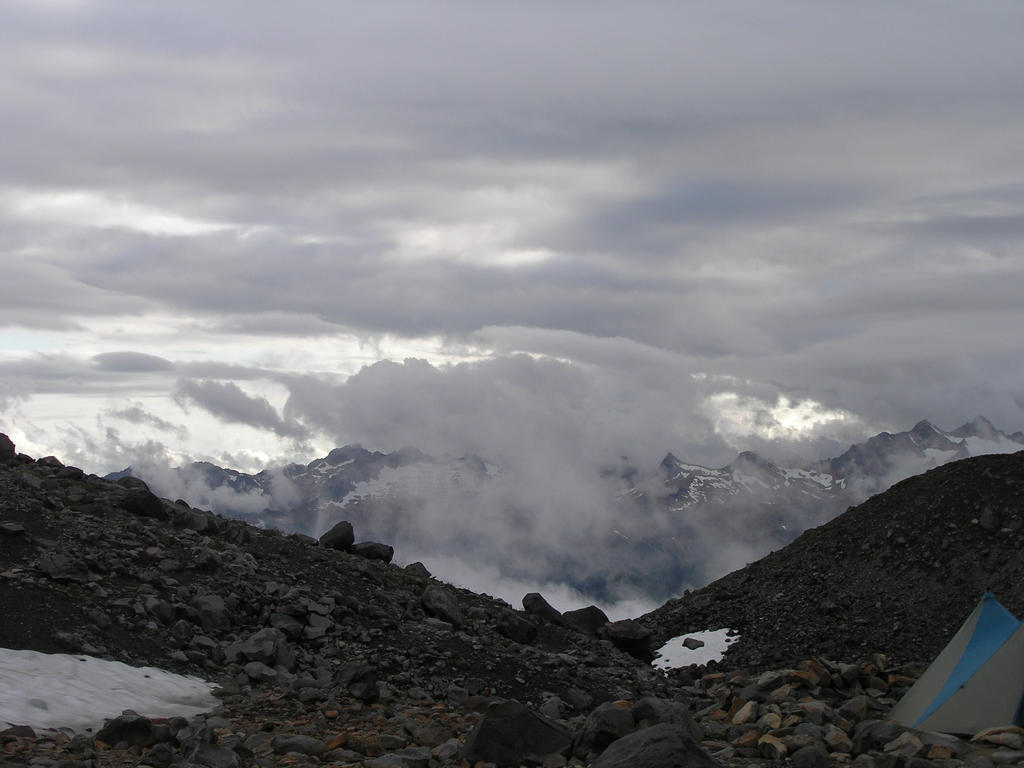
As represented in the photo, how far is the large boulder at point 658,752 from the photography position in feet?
45.3

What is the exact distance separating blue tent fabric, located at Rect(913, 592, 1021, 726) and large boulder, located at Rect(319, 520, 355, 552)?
21738 millimetres

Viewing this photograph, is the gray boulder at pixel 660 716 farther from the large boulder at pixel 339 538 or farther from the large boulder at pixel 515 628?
the large boulder at pixel 339 538

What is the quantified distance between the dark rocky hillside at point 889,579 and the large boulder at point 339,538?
13.0 metres

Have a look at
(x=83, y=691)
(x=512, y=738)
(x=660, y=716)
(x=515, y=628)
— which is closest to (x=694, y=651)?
(x=515, y=628)

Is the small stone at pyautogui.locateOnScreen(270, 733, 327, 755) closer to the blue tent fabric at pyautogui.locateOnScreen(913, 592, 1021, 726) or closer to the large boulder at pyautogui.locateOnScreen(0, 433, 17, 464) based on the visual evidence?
the blue tent fabric at pyautogui.locateOnScreen(913, 592, 1021, 726)

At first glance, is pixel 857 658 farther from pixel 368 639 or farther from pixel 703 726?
pixel 368 639

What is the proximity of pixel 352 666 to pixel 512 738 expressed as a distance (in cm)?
748

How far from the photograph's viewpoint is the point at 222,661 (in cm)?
2397

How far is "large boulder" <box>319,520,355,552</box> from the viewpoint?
3600 cm

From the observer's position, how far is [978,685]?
2034 centimetres

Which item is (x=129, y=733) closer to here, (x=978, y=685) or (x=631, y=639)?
(x=978, y=685)

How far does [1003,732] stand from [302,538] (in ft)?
80.1

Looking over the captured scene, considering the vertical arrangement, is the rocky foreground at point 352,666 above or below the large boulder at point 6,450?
below

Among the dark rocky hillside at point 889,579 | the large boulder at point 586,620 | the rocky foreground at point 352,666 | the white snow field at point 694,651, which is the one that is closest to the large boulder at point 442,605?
the rocky foreground at point 352,666
